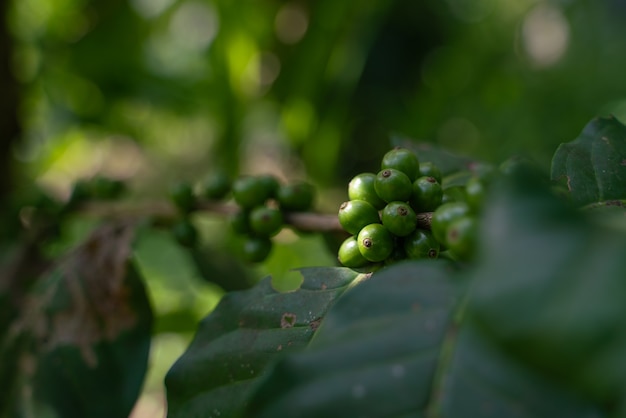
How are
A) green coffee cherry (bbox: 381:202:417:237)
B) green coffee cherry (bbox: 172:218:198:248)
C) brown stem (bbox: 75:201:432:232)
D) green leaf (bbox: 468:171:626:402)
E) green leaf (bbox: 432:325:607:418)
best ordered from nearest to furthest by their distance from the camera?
green leaf (bbox: 468:171:626:402), green leaf (bbox: 432:325:607:418), green coffee cherry (bbox: 381:202:417:237), brown stem (bbox: 75:201:432:232), green coffee cherry (bbox: 172:218:198:248)

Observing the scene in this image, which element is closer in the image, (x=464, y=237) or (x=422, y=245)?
(x=464, y=237)

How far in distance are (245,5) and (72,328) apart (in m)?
2.98

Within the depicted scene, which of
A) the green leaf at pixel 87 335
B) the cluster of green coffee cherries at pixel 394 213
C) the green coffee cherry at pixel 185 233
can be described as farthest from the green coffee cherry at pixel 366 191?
the green leaf at pixel 87 335

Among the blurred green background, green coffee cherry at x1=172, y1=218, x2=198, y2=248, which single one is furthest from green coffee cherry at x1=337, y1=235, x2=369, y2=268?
the blurred green background

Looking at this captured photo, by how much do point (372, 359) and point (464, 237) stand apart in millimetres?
203

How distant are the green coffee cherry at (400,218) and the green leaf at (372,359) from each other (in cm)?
21

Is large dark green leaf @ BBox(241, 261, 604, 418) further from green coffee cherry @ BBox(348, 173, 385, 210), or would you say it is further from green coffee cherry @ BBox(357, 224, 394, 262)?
green coffee cherry @ BBox(348, 173, 385, 210)

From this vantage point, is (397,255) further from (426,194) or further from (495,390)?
(495,390)

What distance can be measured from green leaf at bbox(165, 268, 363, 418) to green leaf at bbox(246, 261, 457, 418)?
24 cm

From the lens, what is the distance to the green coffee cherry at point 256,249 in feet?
4.62

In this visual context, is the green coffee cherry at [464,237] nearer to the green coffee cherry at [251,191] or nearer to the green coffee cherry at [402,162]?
the green coffee cherry at [402,162]

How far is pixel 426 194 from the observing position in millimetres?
1013

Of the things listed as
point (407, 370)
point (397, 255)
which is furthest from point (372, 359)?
point (397, 255)

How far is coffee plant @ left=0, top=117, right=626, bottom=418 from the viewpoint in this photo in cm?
54
